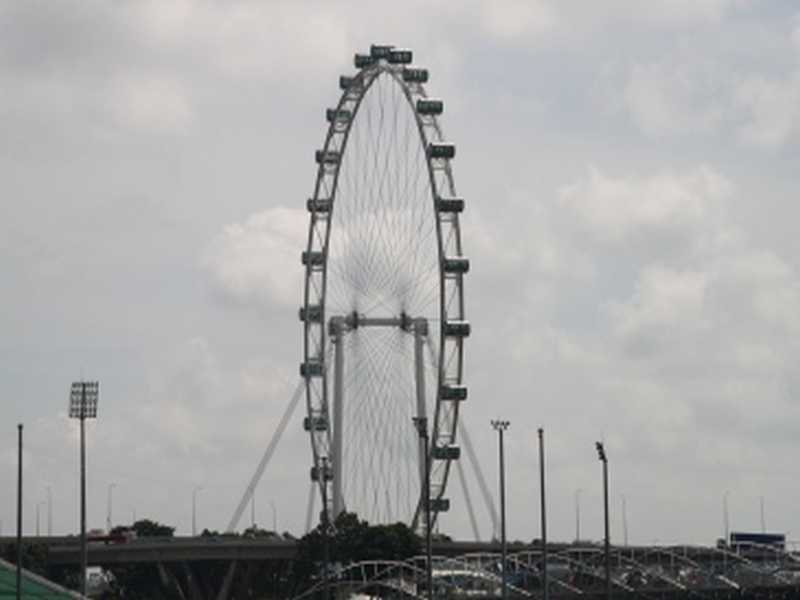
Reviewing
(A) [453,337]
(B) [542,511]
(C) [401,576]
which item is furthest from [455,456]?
(B) [542,511]

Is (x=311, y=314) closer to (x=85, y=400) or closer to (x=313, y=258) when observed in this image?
(x=313, y=258)

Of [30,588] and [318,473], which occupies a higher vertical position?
[318,473]

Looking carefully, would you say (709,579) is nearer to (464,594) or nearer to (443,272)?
(464,594)

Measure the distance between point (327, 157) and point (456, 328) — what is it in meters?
22.1

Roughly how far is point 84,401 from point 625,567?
75942 mm

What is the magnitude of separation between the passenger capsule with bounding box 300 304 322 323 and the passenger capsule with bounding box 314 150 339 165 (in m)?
11.8

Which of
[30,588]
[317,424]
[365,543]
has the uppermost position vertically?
[317,424]

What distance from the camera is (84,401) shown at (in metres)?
107

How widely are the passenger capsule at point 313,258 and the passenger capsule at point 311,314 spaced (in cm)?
344

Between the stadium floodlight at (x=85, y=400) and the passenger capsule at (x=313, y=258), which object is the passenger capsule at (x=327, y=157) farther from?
the stadium floodlight at (x=85, y=400)

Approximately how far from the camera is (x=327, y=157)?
168 metres

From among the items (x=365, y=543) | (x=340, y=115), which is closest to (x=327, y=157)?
(x=340, y=115)

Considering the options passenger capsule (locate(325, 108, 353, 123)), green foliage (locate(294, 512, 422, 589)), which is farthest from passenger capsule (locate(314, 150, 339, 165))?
green foliage (locate(294, 512, 422, 589))

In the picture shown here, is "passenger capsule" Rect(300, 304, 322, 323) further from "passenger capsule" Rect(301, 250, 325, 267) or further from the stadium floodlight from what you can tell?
the stadium floodlight
